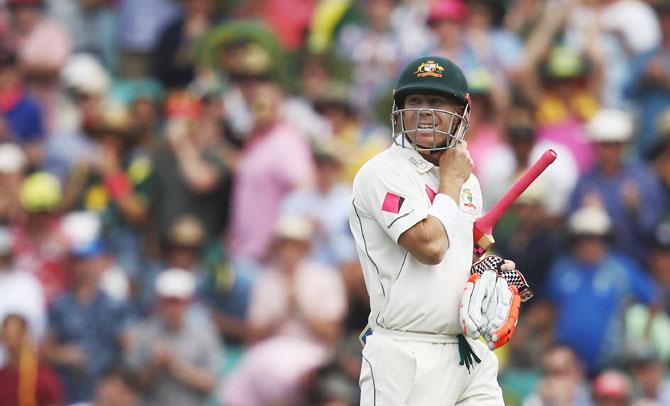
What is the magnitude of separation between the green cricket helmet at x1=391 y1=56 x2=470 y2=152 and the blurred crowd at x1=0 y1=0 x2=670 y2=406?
4452mm

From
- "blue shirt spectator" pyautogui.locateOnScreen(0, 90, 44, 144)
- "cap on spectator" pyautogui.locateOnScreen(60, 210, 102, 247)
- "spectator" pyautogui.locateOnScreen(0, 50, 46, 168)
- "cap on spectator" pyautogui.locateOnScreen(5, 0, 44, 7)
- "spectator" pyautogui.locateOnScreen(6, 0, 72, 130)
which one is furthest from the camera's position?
"cap on spectator" pyautogui.locateOnScreen(5, 0, 44, 7)

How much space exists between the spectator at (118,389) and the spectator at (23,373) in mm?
381

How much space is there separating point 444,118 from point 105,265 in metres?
5.92

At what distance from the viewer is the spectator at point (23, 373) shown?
12.1 metres

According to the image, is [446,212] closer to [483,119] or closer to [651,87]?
[483,119]

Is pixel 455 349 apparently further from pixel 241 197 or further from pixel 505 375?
pixel 241 197

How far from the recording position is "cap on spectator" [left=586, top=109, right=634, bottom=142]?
1254 centimetres

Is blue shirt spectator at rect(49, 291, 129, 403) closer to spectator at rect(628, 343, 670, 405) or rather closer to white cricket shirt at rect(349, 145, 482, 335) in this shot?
spectator at rect(628, 343, 670, 405)

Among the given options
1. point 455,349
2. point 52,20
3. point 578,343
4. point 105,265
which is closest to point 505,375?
point 578,343

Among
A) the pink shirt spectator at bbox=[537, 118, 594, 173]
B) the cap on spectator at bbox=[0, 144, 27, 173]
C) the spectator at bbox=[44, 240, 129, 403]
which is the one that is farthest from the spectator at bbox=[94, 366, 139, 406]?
the pink shirt spectator at bbox=[537, 118, 594, 173]

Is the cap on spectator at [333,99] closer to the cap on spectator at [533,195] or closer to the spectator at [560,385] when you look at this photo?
the cap on spectator at [533,195]

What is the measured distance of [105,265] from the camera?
1264 centimetres

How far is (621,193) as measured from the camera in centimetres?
1252

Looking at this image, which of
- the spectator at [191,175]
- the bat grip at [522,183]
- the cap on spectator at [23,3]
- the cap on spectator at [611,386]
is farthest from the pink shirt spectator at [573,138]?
the bat grip at [522,183]
